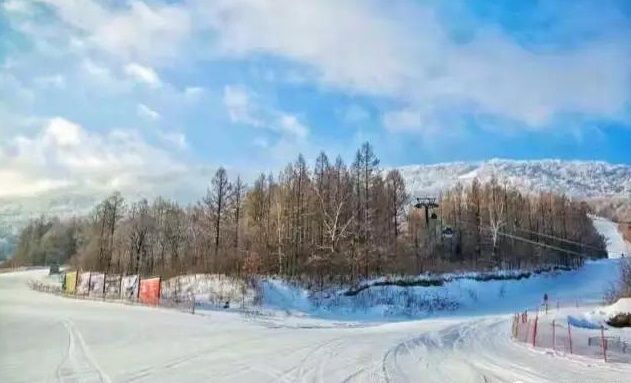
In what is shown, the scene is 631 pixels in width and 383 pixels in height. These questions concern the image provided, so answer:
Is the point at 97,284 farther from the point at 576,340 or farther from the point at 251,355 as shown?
the point at 576,340

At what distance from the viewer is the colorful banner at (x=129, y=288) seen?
45.8 m

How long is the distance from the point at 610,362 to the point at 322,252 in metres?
34.2

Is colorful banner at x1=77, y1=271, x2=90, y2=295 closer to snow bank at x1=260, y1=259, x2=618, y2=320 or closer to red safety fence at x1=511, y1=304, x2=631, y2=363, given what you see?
snow bank at x1=260, y1=259, x2=618, y2=320

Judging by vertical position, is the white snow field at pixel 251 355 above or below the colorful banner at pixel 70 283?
below

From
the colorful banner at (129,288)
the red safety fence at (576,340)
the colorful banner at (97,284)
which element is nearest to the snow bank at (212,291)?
the colorful banner at (129,288)

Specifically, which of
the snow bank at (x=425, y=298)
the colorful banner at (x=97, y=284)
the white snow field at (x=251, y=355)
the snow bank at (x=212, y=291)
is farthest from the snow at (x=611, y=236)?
the white snow field at (x=251, y=355)

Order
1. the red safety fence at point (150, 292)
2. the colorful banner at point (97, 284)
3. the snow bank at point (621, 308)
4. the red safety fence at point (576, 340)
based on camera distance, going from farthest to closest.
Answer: the colorful banner at point (97, 284) < the red safety fence at point (150, 292) < the snow bank at point (621, 308) < the red safety fence at point (576, 340)

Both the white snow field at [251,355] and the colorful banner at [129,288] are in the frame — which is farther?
the colorful banner at [129,288]

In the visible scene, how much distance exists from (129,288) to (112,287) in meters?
5.28

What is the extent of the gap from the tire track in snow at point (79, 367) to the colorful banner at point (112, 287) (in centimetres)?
3281

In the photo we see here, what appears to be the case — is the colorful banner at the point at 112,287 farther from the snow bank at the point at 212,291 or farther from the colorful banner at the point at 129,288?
the snow bank at the point at 212,291

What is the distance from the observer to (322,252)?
52.6 metres

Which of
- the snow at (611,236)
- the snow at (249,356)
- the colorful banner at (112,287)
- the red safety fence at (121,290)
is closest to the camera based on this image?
the snow at (249,356)

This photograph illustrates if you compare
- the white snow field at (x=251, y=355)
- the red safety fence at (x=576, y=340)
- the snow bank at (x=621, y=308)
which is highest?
the snow bank at (x=621, y=308)
